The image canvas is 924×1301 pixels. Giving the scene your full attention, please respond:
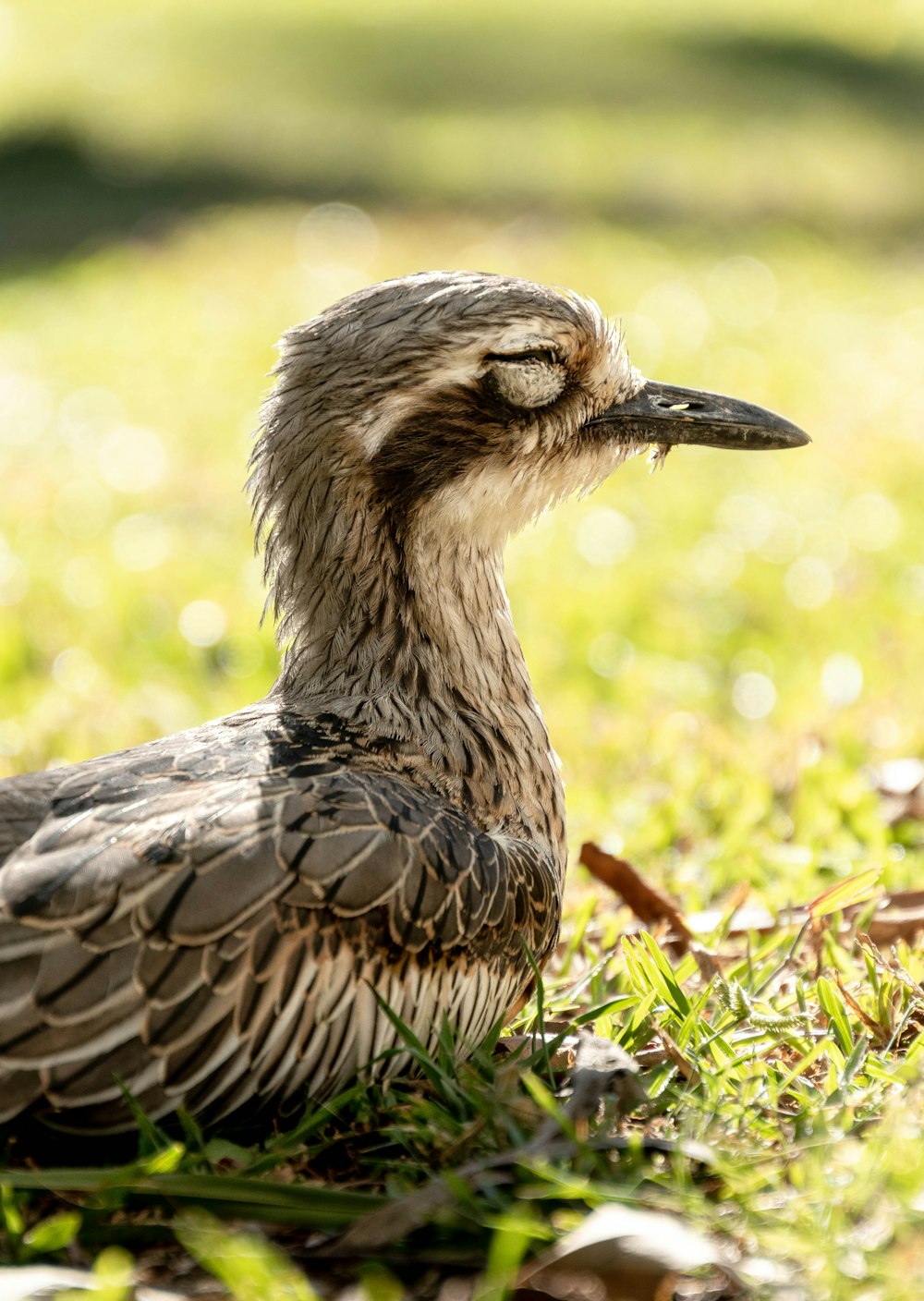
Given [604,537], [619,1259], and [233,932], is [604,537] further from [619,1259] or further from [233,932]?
[619,1259]

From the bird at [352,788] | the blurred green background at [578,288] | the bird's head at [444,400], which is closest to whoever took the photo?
the bird at [352,788]

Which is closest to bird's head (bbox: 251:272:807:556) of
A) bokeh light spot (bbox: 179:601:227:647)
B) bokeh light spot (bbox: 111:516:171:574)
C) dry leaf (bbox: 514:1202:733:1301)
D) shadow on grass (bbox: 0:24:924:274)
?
dry leaf (bbox: 514:1202:733:1301)

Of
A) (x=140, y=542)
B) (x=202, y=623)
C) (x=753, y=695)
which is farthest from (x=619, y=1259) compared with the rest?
(x=140, y=542)

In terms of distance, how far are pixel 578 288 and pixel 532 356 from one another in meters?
8.85

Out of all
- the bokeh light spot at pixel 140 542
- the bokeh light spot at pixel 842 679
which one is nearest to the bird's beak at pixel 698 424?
the bokeh light spot at pixel 842 679

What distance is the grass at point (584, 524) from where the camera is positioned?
2742mm

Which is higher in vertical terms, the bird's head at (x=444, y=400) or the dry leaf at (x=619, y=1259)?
the bird's head at (x=444, y=400)

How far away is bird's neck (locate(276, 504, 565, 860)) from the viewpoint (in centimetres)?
362

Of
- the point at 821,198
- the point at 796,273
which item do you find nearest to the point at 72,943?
the point at 796,273

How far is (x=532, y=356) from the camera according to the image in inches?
144

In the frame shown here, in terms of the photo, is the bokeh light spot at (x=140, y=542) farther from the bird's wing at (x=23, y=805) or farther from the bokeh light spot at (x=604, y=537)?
the bird's wing at (x=23, y=805)

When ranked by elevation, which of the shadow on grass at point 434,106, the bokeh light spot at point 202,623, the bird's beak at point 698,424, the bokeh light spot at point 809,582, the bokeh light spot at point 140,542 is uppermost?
the shadow on grass at point 434,106

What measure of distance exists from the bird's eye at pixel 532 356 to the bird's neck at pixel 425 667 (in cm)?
44

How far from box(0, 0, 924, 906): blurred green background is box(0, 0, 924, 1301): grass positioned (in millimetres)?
40
